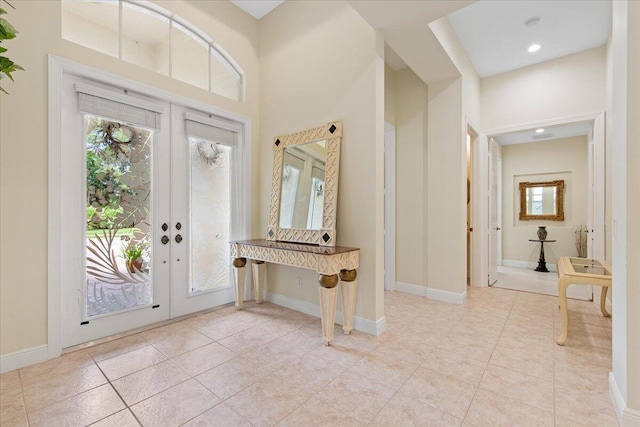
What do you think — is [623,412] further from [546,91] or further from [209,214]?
[546,91]

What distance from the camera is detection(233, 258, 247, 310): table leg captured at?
11.1ft

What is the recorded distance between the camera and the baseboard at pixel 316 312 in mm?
2762

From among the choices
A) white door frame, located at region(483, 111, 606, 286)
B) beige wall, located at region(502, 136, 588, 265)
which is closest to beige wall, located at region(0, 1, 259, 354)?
white door frame, located at region(483, 111, 606, 286)

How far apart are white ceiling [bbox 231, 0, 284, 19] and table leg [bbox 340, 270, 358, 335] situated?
342 cm

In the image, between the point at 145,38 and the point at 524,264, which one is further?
the point at 524,264

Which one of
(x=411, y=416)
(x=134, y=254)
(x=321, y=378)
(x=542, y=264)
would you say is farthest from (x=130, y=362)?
(x=542, y=264)

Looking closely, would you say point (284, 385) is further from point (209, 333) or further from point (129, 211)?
point (129, 211)

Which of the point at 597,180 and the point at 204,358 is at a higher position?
the point at 597,180

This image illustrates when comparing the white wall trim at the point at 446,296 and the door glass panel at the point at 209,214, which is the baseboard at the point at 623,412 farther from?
the door glass panel at the point at 209,214

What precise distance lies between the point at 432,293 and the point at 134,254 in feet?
11.8

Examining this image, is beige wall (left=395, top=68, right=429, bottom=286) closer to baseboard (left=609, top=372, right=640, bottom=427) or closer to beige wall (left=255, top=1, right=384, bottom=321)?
beige wall (left=255, top=1, right=384, bottom=321)

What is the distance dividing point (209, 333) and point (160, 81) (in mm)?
2559

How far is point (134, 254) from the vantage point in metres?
2.83

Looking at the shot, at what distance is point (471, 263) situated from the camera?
453 centimetres
